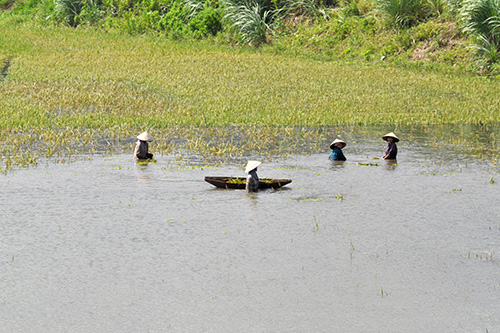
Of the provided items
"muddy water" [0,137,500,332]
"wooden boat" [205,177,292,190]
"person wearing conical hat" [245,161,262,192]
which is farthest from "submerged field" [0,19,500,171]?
"person wearing conical hat" [245,161,262,192]

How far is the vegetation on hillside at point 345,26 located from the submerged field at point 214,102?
1864 millimetres

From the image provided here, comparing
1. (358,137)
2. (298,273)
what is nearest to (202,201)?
(298,273)

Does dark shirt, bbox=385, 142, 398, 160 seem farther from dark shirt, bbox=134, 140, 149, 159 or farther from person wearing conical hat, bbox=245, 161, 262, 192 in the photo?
dark shirt, bbox=134, 140, 149, 159

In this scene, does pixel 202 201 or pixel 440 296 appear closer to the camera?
pixel 440 296

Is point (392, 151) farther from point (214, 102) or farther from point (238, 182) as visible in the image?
point (214, 102)

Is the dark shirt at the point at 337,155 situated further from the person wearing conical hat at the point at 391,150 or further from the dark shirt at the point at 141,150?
the dark shirt at the point at 141,150

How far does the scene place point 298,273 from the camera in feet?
23.2

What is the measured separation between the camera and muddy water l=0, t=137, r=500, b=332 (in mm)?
5992

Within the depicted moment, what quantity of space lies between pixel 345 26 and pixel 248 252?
82.5 feet

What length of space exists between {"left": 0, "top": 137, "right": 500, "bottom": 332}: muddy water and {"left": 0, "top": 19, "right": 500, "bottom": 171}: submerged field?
2.88m

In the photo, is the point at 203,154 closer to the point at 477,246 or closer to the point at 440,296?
the point at 477,246

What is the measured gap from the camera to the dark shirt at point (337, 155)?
13359 mm

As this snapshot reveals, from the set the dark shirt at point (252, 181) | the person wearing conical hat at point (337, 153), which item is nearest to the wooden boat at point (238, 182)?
the dark shirt at point (252, 181)

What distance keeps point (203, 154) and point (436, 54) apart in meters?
16.0
